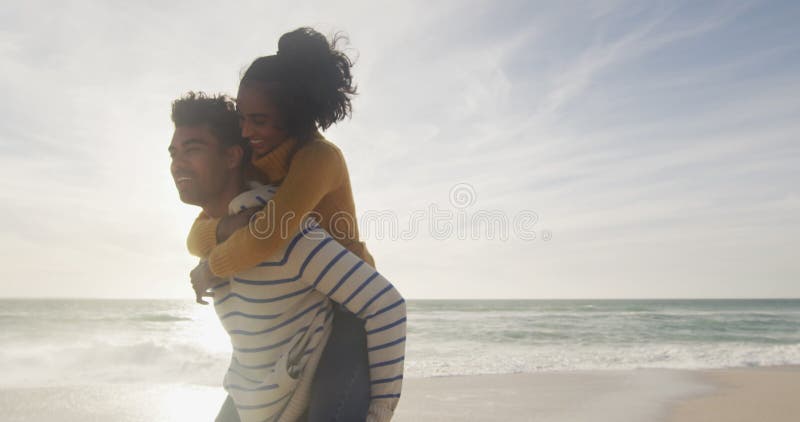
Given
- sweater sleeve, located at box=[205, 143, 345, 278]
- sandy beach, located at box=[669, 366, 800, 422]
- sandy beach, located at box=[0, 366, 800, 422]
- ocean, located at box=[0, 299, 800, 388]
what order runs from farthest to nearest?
1. ocean, located at box=[0, 299, 800, 388]
2. sandy beach, located at box=[669, 366, 800, 422]
3. sandy beach, located at box=[0, 366, 800, 422]
4. sweater sleeve, located at box=[205, 143, 345, 278]

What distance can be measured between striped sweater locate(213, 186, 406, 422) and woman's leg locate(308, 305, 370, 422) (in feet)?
0.07

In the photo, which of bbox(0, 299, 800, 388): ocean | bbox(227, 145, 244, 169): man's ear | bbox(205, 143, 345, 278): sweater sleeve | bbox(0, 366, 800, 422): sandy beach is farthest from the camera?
bbox(0, 299, 800, 388): ocean

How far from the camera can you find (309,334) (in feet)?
4.47

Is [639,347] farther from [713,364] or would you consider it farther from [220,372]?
[220,372]

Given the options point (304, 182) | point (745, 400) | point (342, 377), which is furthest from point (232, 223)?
point (745, 400)

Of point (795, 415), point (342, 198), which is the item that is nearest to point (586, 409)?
point (795, 415)

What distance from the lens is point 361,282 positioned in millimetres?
1328

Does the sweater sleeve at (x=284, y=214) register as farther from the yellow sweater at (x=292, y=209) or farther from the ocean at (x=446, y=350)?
the ocean at (x=446, y=350)

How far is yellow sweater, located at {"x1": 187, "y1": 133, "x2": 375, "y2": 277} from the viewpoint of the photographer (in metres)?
1.32

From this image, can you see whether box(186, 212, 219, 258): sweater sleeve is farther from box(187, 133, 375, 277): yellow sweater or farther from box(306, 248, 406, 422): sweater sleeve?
box(306, 248, 406, 422): sweater sleeve

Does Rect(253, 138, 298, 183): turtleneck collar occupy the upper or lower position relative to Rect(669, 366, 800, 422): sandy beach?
upper

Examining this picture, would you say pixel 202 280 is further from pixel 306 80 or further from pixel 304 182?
pixel 306 80

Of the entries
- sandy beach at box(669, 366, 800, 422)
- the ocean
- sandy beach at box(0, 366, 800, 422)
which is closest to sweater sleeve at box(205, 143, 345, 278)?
sandy beach at box(0, 366, 800, 422)

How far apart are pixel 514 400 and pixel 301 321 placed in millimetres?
6782
